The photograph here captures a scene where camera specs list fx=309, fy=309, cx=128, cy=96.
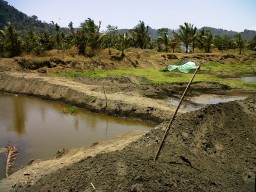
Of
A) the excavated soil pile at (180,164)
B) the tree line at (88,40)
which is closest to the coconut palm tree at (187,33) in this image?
the tree line at (88,40)

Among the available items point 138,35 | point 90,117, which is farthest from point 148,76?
point 138,35

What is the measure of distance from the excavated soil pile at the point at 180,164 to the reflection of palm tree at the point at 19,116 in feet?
27.6

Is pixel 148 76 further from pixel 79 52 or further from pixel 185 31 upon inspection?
pixel 185 31

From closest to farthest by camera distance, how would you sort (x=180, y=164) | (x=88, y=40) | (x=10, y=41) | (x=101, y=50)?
(x=180, y=164) < (x=10, y=41) < (x=88, y=40) < (x=101, y=50)

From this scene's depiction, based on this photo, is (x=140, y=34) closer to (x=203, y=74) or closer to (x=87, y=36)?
(x=87, y=36)

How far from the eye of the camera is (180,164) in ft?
30.9

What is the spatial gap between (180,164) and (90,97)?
13.4m

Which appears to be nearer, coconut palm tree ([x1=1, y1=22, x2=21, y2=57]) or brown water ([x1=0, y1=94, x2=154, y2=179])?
brown water ([x1=0, y1=94, x2=154, y2=179])

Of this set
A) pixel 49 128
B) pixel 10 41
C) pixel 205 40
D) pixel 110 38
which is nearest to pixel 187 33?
pixel 205 40

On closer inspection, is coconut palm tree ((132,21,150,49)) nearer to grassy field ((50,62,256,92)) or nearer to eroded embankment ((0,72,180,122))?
grassy field ((50,62,256,92))

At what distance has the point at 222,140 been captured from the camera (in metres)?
11.5

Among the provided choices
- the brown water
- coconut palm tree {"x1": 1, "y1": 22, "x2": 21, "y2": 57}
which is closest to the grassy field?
coconut palm tree {"x1": 1, "y1": 22, "x2": 21, "y2": 57}

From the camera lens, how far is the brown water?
14695 millimetres

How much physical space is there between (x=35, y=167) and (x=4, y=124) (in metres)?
8.55
